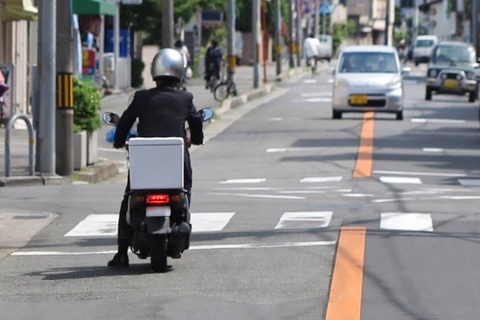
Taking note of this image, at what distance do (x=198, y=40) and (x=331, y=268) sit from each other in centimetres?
5397

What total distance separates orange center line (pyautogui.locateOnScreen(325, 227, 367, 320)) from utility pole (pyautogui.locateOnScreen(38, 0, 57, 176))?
7183mm

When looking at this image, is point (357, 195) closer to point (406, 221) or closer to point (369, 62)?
point (406, 221)

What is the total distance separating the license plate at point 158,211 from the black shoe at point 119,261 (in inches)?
27.0

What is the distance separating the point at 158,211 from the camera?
10648mm

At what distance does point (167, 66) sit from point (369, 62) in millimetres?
23769

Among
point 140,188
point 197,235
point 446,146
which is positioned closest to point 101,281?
point 140,188

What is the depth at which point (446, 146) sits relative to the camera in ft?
87.9

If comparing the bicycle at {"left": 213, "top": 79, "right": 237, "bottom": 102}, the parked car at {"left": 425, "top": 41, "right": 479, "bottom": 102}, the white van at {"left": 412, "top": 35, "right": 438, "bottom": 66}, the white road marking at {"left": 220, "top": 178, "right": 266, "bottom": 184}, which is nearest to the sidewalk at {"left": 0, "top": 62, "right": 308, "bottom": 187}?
the bicycle at {"left": 213, "top": 79, "right": 237, "bottom": 102}

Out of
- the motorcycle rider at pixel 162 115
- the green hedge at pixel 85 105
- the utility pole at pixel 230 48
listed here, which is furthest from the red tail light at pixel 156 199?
the utility pole at pixel 230 48

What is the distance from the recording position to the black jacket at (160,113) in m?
10.9

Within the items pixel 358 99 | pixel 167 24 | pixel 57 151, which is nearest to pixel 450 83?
pixel 358 99

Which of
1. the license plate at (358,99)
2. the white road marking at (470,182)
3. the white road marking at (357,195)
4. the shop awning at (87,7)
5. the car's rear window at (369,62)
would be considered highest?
the shop awning at (87,7)

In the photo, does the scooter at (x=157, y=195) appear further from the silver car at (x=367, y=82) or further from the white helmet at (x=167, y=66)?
the silver car at (x=367, y=82)

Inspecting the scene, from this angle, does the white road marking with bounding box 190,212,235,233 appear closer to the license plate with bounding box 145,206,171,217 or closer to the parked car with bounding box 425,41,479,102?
the license plate with bounding box 145,206,171,217
